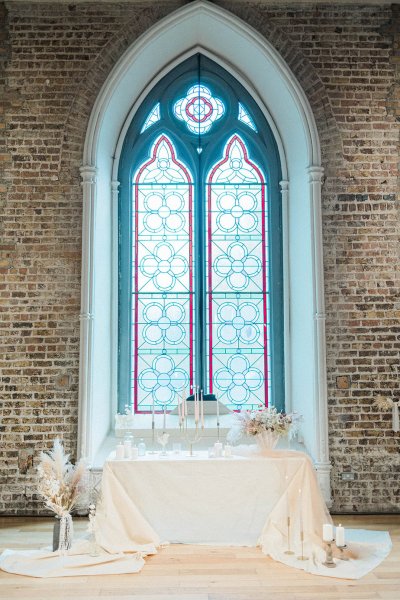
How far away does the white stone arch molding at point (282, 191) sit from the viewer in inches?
A: 241

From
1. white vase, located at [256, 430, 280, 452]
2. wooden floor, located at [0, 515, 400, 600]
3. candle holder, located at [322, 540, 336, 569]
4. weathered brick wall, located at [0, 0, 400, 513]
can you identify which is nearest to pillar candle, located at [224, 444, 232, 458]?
white vase, located at [256, 430, 280, 452]

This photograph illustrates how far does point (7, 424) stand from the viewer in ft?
19.9

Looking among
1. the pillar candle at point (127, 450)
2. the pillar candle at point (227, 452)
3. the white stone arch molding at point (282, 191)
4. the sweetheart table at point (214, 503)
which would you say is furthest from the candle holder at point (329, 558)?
the pillar candle at point (127, 450)

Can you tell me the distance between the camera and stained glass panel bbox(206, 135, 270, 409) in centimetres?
684

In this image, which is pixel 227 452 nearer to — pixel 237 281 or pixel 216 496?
pixel 216 496

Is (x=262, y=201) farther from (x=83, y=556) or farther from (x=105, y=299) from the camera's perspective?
(x=83, y=556)

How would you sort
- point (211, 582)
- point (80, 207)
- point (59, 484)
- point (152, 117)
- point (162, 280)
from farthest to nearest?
1. point (152, 117)
2. point (162, 280)
3. point (80, 207)
4. point (59, 484)
5. point (211, 582)

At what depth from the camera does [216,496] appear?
498 centimetres

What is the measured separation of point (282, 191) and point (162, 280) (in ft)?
5.15

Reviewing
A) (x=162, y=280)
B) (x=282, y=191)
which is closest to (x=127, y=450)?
(x=162, y=280)

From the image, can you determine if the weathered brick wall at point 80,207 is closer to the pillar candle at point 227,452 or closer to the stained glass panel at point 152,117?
the stained glass panel at point 152,117

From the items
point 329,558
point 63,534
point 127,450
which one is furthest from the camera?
point 127,450

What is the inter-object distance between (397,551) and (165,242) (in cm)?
373

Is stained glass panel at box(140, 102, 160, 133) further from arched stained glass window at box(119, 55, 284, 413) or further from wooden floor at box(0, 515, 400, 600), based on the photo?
wooden floor at box(0, 515, 400, 600)
